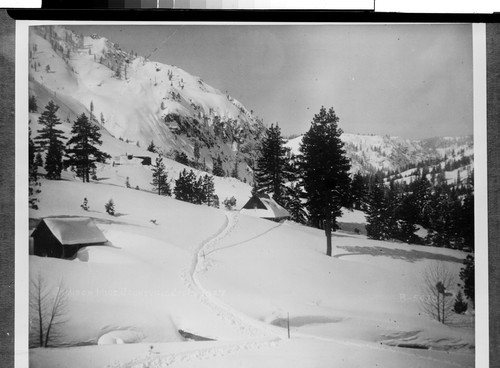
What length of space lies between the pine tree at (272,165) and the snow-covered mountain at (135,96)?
2.3 inches

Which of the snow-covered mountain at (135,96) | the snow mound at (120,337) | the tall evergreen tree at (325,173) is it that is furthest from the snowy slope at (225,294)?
the snow-covered mountain at (135,96)

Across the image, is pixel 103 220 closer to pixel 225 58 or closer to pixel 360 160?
pixel 225 58

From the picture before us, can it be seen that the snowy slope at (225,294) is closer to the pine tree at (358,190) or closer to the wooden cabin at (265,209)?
the wooden cabin at (265,209)

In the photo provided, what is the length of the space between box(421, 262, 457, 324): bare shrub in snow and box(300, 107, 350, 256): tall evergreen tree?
1.60 ft

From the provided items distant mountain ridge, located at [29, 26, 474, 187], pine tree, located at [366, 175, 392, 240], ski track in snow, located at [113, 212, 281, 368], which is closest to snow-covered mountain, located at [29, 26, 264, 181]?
distant mountain ridge, located at [29, 26, 474, 187]

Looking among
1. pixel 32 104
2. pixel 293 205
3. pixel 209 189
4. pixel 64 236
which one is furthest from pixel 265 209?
pixel 32 104

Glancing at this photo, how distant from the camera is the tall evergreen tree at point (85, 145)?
2180 millimetres

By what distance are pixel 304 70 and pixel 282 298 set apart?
1.05m

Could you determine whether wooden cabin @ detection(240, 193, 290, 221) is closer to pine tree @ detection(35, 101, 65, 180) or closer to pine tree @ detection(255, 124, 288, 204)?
pine tree @ detection(255, 124, 288, 204)

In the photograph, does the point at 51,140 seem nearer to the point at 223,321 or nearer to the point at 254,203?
the point at 254,203

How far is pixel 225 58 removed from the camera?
2188 mm

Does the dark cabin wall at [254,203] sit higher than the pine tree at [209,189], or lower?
lower

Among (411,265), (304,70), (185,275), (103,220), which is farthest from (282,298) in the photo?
(304,70)

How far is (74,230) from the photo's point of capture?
85.0 inches
